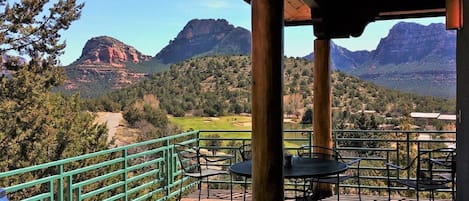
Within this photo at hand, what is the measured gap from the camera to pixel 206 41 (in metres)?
19.9

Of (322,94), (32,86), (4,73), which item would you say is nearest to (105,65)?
(32,86)

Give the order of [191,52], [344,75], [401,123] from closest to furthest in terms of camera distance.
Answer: [401,123], [344,75], [191,52]

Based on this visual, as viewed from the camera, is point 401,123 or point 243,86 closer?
point 401,123

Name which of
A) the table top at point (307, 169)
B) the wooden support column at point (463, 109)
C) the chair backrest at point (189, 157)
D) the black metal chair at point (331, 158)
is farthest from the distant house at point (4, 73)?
the wooden support column at point (463, 109)

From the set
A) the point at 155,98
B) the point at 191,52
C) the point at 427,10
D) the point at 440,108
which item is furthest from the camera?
the point at 191,52

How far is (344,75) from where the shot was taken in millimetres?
14695

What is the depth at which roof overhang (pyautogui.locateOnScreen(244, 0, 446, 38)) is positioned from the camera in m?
5.00

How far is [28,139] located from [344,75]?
373 inches

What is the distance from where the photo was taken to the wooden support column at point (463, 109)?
294cm

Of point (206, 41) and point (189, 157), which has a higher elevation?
point (206, 41)

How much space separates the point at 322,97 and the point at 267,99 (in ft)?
9.62

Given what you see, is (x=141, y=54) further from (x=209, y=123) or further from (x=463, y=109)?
(x=463, y=109)

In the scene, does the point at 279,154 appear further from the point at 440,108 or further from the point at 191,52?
the point at 191,52

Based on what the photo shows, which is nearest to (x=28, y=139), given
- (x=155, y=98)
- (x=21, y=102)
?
(x=21, y=102)
